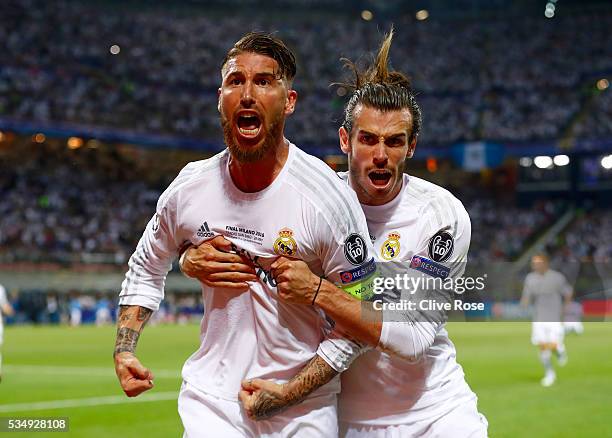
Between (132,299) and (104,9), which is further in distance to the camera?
(104,9)

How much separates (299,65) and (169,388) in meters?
38.4

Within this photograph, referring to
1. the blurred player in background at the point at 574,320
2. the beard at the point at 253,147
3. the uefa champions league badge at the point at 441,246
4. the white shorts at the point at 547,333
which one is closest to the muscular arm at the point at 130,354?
the beard at the point at 253,147

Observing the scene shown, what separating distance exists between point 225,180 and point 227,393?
3.24 ft

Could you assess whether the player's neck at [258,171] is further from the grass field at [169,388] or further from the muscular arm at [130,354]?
the grass field at [169,388]

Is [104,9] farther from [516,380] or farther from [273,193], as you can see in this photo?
[273,193]

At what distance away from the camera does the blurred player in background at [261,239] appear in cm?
365

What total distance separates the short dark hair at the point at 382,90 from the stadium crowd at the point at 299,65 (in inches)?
1503

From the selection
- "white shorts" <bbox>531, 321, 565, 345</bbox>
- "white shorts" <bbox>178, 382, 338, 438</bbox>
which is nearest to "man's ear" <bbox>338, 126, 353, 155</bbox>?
"white shorts" <bbox>178, 382, 338, 438</bbox>

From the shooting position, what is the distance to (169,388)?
13.8 metres

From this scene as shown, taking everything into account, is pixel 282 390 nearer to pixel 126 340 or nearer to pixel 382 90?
pixel 126 340

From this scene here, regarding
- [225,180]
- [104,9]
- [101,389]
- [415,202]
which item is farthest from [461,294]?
[104,9]

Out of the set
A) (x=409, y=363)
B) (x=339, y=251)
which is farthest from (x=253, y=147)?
(x=409, y=363)

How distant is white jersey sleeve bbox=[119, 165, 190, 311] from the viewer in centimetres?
395

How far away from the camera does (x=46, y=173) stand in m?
41.1
